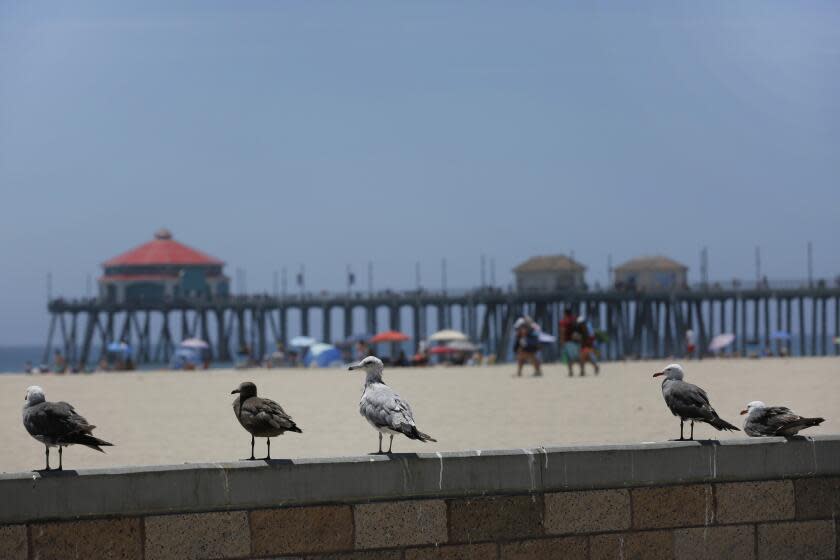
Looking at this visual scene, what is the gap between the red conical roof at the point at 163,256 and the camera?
3738 inches

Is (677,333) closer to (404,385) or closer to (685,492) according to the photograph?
(404,385)

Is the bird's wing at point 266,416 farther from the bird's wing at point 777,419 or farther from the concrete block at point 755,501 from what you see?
the bird's wing at point 777,419

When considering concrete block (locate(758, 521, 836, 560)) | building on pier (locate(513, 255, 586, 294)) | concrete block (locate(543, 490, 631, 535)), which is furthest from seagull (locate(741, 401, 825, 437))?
building on pier (locate(513, 255, 586, 294))

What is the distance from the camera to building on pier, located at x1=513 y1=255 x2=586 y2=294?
3250 inches

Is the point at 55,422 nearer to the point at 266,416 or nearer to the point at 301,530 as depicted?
Answer: the point at 266,416

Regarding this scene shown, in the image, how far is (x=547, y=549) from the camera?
7609 millimetres

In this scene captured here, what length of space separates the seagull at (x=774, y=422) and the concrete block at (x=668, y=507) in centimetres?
62

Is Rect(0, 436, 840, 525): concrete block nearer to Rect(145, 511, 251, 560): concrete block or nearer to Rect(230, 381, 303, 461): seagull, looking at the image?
Rect(145, 511, 251, 560): concrete block

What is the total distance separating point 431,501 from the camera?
7.39 meters

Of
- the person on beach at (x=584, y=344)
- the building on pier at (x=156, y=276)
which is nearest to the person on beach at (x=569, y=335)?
the person on beach at (x=584, y=344)

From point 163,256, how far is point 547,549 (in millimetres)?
89618

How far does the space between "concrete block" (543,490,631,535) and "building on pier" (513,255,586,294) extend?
243 ft

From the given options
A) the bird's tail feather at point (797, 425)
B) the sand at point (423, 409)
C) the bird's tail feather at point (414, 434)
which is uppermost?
the bird's tail feather at point (414, 434)

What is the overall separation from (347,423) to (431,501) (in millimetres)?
9786
